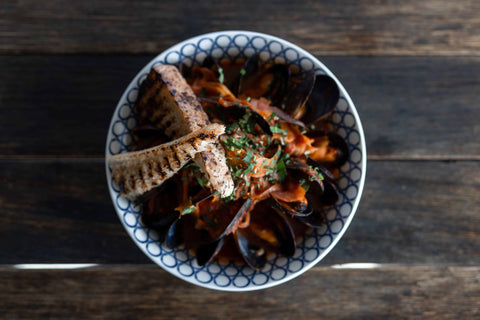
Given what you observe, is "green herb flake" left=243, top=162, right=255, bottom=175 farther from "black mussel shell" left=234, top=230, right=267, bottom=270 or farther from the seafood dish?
"black mussel shell" left=234, top=230, right=267, bottom=270

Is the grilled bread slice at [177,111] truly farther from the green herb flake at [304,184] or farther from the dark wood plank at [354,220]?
the dark wood plank at [354,220]

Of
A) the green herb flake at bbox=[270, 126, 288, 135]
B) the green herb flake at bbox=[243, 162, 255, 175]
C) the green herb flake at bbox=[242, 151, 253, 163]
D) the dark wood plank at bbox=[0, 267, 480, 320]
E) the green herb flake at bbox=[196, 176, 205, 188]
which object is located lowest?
the dark wood plank at bbox=[0, 267, 480, 320]


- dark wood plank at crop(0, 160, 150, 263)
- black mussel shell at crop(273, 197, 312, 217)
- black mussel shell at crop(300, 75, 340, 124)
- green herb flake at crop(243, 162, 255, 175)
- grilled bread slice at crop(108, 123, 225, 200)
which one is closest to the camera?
grilled bread slice at crop(108, 123, 225, 200)

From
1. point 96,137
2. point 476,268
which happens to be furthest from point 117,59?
point 476,268

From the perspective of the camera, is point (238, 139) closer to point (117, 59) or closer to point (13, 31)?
point (117, 59)

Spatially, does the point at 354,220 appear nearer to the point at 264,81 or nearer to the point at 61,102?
the point at 264,81

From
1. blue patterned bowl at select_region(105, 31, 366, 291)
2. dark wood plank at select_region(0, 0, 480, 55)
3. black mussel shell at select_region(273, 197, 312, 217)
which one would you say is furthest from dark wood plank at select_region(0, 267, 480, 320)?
dark wood plank at select_region(0, 0, 480, 55)
